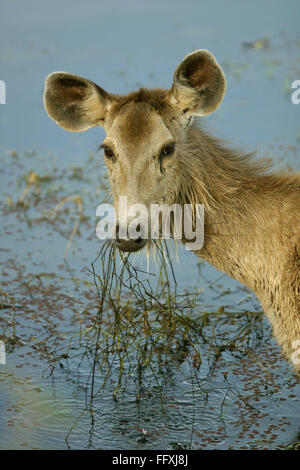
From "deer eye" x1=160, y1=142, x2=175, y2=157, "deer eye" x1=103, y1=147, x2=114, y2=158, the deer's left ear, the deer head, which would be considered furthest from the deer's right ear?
"deer eye" x1=160, y1=142, x2=175, y2=157

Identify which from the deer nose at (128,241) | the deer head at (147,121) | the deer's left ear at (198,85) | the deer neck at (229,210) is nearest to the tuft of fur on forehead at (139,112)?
the deer head at (147,121)

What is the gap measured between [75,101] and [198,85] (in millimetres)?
1065

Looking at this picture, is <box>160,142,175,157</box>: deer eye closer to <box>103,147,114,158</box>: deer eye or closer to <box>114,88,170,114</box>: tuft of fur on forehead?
<box>114,88,170,114</box>: tuft of fur on forehead

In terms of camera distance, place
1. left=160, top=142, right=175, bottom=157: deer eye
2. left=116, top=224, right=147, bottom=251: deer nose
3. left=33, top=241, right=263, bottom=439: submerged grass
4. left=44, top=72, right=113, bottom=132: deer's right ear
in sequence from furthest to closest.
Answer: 1. left=33, top=241, right=263, bottom=439: submerged grass
2. left=44, top=72, right=113, bottom=132: deer's right ear
3. left=160, top=142, right=175, bottom=157: deer eye
4. left=116, top=224, right=147, bottom=251: deer nose

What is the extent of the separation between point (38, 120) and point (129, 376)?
8.61 metres

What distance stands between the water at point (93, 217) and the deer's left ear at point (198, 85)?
0.41m

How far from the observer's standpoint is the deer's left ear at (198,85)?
602 cm

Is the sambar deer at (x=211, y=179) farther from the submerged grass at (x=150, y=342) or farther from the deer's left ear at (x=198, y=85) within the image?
the submerged grass at (x=150, y=342)

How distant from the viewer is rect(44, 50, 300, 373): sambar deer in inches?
234

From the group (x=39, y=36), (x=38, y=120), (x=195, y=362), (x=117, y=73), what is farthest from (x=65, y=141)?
(x=195, y=362)

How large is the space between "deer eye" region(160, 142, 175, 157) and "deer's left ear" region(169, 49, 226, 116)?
0.40 meters

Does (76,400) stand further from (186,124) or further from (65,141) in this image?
(65,141)

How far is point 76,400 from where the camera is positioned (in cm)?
685

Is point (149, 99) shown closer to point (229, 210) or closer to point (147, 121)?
point (147, 121)
